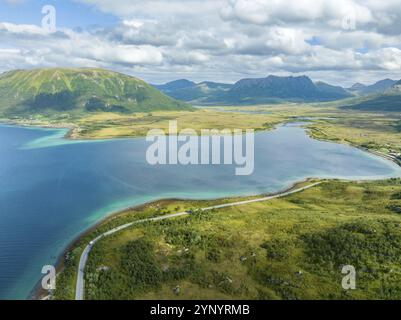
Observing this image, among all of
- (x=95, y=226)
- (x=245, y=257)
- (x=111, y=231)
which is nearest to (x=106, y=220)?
(x=95, y=226)

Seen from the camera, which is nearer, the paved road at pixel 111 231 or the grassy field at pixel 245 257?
the grassy field at pixel 245 257

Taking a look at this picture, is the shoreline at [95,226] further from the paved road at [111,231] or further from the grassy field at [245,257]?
the paved road at [111,231]

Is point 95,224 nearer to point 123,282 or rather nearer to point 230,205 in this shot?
point 123,282

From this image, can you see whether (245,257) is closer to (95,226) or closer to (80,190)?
(95,226)

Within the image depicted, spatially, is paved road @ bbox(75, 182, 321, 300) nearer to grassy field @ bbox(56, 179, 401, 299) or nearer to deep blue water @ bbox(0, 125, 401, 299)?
grassy field @ bbox(56, 179, 401, 299)

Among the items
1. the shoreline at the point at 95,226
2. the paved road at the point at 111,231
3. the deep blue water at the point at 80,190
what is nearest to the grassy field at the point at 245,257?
the paved road at the point at 111,231

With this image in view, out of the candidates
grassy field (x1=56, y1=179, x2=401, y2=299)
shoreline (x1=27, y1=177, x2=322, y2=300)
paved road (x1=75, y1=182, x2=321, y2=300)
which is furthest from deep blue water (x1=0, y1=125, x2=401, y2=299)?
grassy field (x1=56, y1=179, x2=401, y2=299)
